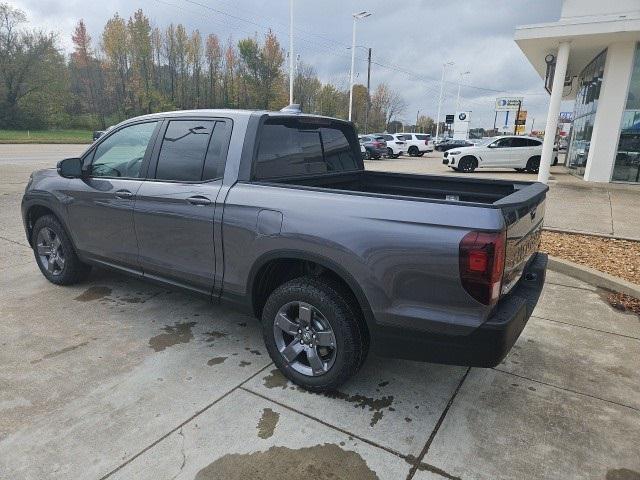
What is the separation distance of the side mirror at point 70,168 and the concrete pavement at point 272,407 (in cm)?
125

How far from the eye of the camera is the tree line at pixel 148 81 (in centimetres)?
5247

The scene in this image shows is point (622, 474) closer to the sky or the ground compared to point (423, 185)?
closer to the ground

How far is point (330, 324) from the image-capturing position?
273 centimetres

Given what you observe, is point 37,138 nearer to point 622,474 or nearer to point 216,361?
point 216,361

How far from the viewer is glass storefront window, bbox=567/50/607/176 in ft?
50.5

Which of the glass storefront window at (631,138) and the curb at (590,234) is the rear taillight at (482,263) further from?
the glass storefront window at (631,138)

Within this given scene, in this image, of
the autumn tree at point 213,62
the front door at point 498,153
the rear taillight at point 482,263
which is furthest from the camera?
the autumn tree at point 213,62

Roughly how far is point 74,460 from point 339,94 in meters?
74.5

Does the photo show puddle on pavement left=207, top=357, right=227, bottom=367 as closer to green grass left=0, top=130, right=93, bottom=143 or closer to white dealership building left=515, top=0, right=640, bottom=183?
white dealership building left=515, top=0, right=640, bottom=183

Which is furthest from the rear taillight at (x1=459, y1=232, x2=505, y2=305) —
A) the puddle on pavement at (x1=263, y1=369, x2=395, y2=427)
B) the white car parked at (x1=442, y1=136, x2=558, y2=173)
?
the white car parked at (x1=442, y1=136, x2=558, y2=173)

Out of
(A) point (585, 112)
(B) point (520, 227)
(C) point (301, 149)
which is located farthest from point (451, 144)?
(B) point (520, 227)

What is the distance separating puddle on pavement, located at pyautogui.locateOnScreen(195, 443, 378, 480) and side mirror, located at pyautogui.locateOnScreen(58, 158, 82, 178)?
9.91ft

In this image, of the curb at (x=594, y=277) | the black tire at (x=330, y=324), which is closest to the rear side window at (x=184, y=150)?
the black tire at (x=330, y=324)

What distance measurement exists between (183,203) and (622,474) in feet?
10.4
